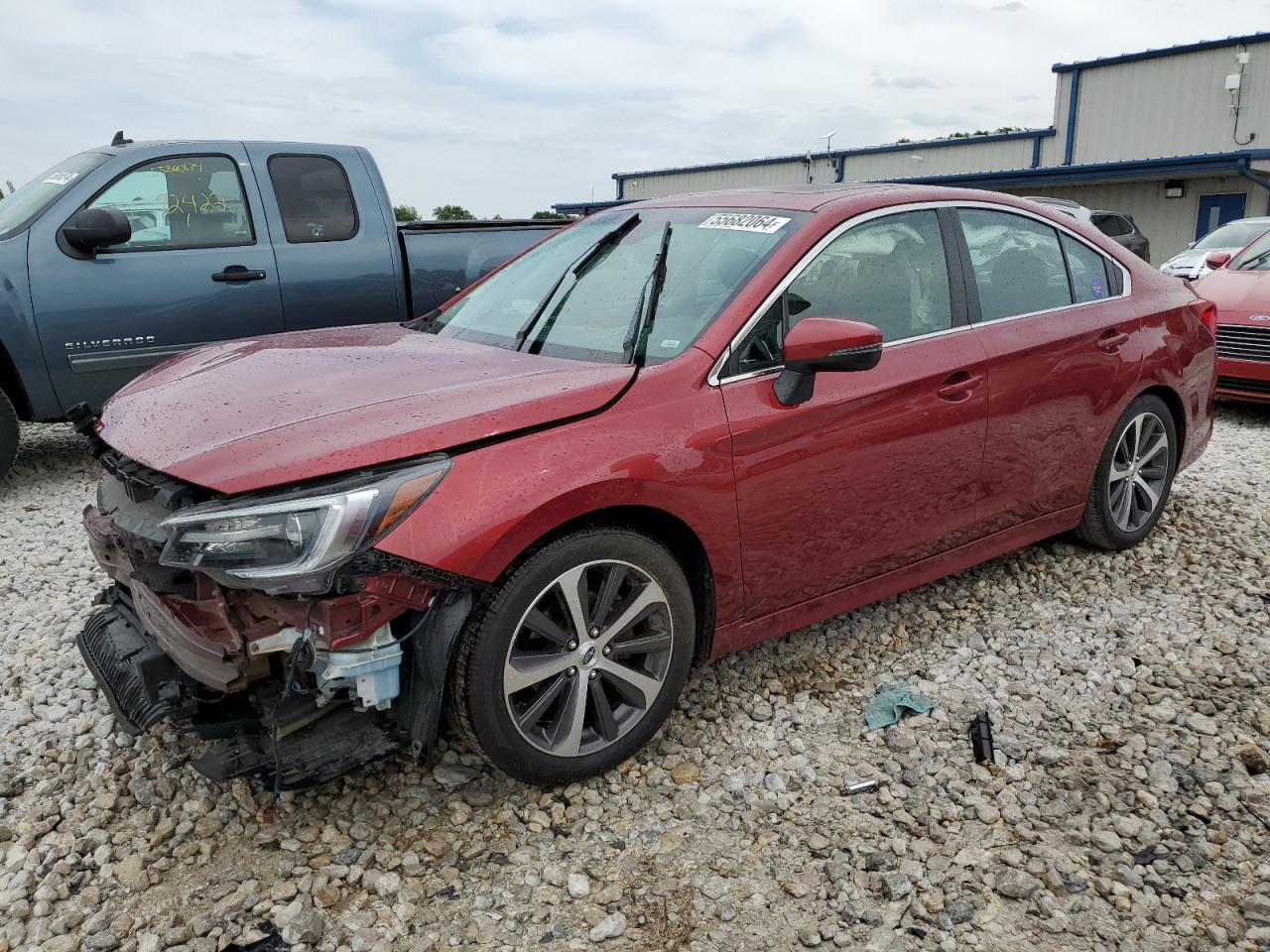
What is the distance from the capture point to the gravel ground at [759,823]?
96.9 inches

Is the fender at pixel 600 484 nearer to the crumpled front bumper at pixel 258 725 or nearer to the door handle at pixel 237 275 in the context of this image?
the crumpled front bumper at pixel 258 725

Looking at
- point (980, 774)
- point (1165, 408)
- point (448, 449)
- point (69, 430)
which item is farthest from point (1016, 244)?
point (69, 430)

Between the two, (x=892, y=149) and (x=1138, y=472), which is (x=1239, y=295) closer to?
(x=1138, y=472)

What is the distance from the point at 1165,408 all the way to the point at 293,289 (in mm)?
5032

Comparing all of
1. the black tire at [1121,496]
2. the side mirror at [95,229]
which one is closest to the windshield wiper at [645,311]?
the black tire at [1121,496]

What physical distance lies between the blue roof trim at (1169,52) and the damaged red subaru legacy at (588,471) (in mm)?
22919

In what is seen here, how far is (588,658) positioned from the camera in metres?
2.86

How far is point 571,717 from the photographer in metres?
2.87

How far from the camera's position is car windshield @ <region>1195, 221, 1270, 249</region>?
13984 mm

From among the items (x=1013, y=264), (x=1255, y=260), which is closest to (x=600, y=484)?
(x=1013, y=264)

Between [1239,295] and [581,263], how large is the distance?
682cm

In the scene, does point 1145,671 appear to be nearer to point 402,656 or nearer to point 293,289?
point 402,656

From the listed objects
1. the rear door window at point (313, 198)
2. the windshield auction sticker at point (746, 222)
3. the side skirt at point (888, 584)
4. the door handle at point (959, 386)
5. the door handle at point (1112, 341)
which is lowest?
the side skirt at point (888, 584)

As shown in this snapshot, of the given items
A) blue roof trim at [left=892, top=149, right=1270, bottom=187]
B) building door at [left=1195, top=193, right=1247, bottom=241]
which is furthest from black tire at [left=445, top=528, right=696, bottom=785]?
building door at [left=1195, top=193, right=1247, bottom=241]
